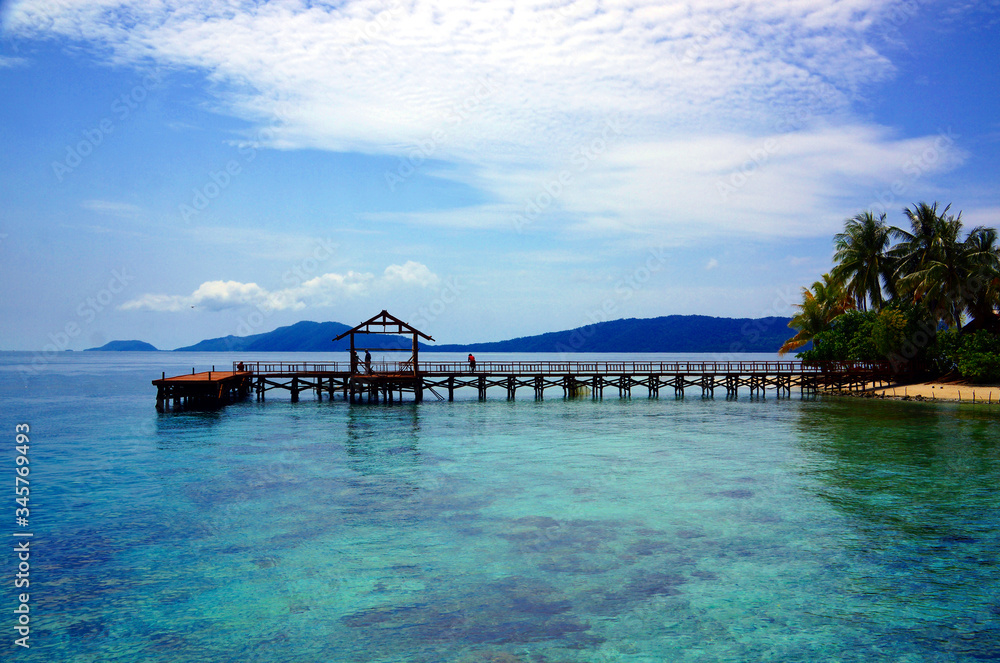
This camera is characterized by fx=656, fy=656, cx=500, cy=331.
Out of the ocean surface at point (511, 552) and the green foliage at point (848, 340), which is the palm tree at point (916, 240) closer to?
the green foliage at point (848, 340)

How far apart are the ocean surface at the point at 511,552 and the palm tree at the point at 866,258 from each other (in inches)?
1413

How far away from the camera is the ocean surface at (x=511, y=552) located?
449 inches

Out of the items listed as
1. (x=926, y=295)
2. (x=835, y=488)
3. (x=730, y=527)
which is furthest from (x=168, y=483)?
(x=926, y=295)

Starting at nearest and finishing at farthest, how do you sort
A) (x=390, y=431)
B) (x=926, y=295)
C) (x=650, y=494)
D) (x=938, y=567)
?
(x=938, y=567) → (x=650, y=494) → (x=390, y=431) → (x=926, y=295)

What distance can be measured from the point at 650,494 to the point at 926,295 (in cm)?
4767

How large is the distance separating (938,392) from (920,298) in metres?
9.44

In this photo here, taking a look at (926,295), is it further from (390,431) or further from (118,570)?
(118,570)

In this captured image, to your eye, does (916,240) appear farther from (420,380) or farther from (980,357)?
(420,380)

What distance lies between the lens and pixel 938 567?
48.4ft

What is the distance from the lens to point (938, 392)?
55.9 meters

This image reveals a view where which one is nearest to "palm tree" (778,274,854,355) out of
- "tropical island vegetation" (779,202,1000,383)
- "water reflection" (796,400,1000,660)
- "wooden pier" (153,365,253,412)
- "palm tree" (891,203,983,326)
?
"tropical island vegetation" (779,202,1000,383)

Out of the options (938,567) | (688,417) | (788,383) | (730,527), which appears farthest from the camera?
(788,383)

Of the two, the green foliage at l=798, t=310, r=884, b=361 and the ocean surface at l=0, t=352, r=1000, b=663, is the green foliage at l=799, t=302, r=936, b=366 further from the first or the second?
the ocean surface at l=0, t=352, r=1000, b=663
